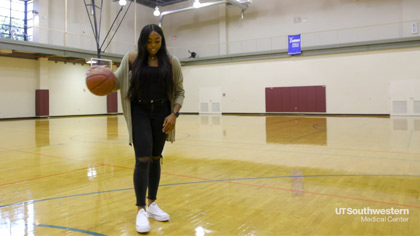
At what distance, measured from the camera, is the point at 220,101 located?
22.7 meters

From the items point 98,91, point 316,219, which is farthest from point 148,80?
point 316,219

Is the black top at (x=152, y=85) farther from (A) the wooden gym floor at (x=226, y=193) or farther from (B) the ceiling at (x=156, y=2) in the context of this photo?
(B) the ceiling at (x=156, y=2)

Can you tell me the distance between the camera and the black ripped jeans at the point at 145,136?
89.6 inches

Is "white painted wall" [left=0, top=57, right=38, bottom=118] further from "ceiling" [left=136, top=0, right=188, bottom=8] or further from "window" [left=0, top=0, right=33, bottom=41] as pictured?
"ceiling" [left=136, top=0, right=188, bottom=8]

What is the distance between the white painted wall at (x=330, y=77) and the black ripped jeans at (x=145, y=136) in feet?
58.9

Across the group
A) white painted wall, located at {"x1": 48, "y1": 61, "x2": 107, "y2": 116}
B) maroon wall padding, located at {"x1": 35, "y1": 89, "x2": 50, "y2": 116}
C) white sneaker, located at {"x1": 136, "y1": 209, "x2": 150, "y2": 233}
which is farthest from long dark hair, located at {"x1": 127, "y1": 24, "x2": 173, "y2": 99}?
white painted wall, located at {"x1": 48, "y1": 61, "x2": 107, "y2": 116}

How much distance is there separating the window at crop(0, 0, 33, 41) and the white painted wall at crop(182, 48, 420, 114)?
38.1 feet

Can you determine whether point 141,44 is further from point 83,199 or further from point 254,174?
point 254,174

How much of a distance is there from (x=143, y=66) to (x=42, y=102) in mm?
20207

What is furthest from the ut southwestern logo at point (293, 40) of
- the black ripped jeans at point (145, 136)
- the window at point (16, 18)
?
the black ripped jeans at point (145, 136)

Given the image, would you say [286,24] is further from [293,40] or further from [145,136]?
[145,136]

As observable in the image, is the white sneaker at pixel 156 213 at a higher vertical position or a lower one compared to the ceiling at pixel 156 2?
lower

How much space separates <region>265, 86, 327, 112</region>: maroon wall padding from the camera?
62.6 feet

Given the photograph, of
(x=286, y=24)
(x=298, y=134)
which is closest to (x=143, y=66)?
(x=298, y=134)
